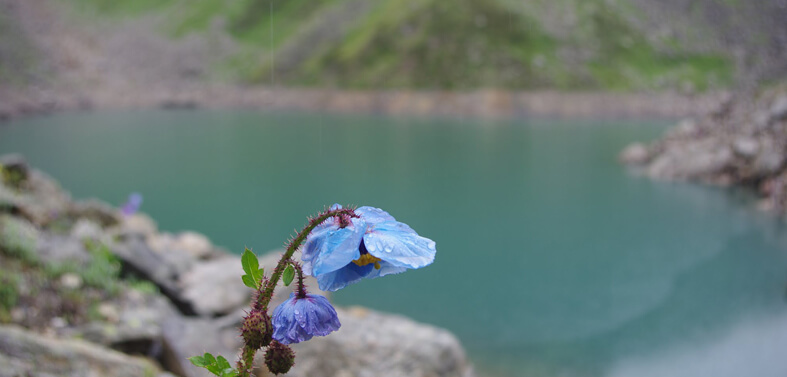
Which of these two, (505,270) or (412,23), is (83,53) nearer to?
(412,23)

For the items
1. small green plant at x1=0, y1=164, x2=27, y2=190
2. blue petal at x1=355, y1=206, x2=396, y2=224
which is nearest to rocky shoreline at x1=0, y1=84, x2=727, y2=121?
small green plant at x1=0, y1=164, x2=27, y2=190

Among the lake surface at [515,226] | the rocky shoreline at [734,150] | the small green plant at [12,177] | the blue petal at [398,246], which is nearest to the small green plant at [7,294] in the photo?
the blue petal at [398,246]

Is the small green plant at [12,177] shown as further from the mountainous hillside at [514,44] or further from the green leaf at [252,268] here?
the mountainous hillside at [514,44]

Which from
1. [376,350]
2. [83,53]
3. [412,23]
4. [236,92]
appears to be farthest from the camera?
[83,53]

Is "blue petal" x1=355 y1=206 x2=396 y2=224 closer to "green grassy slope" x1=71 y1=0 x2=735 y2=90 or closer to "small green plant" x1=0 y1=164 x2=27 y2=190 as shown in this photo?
"small green plant" x1=0 y1=164 x2=27 y2=190

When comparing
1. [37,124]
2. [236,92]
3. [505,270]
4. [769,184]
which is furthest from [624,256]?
[236,92]

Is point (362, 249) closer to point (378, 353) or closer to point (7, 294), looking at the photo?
point (378, 353)
